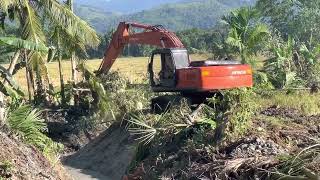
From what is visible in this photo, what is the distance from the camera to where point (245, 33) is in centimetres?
2512

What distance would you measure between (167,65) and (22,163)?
23.4 feet

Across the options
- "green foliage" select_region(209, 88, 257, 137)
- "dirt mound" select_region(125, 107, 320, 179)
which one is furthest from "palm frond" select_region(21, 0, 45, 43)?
"green foliage" select_region(209, 88, 257, 137)

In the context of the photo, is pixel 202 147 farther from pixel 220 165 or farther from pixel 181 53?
pixel 181 53

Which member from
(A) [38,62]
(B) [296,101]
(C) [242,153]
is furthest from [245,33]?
(C) [242,153]

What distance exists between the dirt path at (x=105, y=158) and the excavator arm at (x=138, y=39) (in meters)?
3.27

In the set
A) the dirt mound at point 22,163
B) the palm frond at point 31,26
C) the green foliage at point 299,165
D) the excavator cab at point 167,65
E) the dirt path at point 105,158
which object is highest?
the palm frond at point 31,26

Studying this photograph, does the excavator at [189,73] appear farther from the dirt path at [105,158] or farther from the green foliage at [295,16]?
the green foliage at [295,16]

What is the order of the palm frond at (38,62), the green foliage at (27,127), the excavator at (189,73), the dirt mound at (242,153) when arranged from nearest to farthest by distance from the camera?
1. the dirt mound at (242,153)
2. the green foliage at (27,127)
3. the excavator at (189,73)
4. the palm frond at (38,62)

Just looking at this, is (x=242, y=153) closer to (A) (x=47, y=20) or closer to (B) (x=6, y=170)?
(B) (x=6, y=170)

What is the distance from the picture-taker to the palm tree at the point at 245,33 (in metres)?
24.3

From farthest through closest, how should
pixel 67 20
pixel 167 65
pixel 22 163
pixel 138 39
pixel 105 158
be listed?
pixel 138 39 < pixel 67 20 < pixel 105 158 < pixel 167 65 < pixel 22 163

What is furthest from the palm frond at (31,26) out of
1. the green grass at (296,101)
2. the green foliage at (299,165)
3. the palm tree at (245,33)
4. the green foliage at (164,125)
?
the green foliage at (299,165)

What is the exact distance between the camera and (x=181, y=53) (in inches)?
671

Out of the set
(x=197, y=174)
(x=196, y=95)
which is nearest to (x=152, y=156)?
(x=197, y=174)
